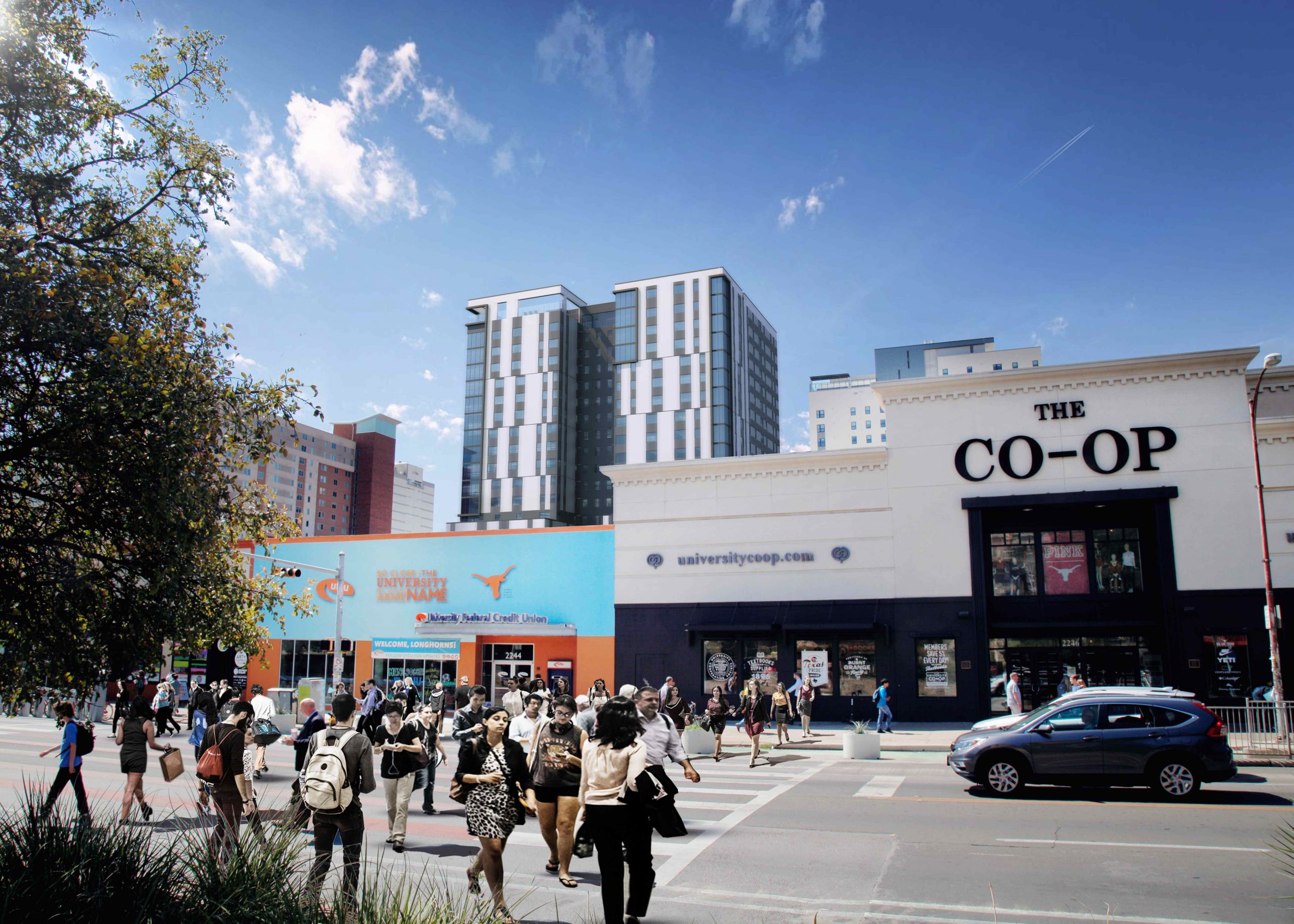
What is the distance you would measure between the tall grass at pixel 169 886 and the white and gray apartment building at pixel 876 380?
9042 centimetres

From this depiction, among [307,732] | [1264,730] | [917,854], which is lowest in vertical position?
[917,854]

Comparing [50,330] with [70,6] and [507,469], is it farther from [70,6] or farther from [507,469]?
[507,469]

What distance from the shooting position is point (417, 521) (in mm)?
190625

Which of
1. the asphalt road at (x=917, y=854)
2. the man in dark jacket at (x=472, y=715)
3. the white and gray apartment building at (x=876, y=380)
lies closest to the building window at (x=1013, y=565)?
the asphalt road at (x=917, y=854)

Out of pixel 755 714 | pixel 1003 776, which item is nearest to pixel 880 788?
pixel 1003 776

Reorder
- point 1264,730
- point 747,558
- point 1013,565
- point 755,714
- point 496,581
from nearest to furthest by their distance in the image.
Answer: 1. point 755,714
2. point 1264,730
3. point 1013,565
4. point 747,558
5. point 496,581

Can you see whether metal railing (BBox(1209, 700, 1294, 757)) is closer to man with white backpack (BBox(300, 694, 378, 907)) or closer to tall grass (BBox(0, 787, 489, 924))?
man with white backpack (BBox(300, 694, 378, 907))

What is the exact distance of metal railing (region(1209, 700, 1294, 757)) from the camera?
18406 millimetres

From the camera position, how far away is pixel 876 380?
10338 centimetres

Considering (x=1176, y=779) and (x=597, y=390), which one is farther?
(x=597, y=390)

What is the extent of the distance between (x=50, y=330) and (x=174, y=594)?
229cm

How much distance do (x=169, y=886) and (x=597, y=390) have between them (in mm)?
121687

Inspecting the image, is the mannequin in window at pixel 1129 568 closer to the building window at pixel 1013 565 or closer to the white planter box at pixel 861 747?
the building window at pixel 1013 565

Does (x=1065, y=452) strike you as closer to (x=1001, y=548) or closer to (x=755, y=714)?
(x=1001, y=548)
